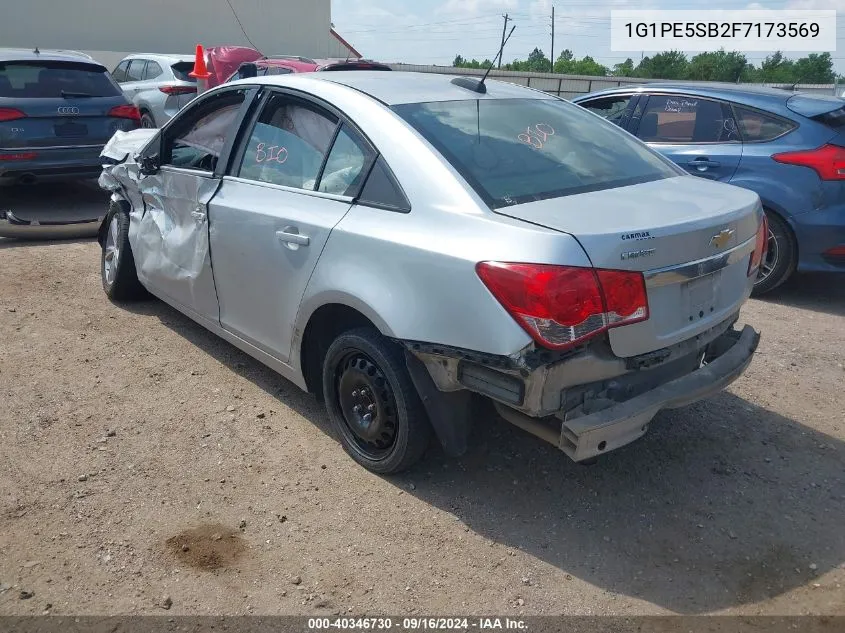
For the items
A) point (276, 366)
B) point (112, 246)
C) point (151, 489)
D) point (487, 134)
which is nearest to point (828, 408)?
point (487, 134)

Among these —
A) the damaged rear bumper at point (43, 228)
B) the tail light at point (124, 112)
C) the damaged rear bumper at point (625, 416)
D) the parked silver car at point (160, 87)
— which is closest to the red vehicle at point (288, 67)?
the parked silver car at point (160, 87)

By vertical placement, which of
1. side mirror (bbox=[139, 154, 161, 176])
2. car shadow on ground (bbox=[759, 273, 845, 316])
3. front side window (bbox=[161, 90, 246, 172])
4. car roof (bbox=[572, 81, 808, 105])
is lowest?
car shadow on ground (bbox=[759, 273, 845, 316])

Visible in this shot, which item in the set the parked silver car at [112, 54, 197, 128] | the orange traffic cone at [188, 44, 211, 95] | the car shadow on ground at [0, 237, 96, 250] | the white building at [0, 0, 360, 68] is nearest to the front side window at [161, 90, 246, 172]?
the car shadow on ground at [0, 237, 96, 250]

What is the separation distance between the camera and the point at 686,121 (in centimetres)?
658

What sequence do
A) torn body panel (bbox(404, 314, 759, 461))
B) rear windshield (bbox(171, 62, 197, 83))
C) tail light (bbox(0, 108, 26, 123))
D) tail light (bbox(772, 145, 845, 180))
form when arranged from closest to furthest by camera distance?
torn body panel (bbox(404, 314, 759, 461)) < tail light (bbox(772, 145, 845, 180)) < tail light (bbox(0, 108, 26, 123)) < rear windshield (bbox(171, 62, 197, 83))

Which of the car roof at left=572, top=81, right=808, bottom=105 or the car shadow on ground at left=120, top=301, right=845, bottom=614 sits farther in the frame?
the car roof at left=572, top=81, right=808, bottom=105

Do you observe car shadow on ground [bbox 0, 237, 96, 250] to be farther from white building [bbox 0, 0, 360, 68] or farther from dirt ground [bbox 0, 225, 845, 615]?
white building [bbox 0, 0, 360, 68]

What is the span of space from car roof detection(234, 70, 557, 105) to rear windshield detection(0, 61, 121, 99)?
4.90 meters

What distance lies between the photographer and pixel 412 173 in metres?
3.14

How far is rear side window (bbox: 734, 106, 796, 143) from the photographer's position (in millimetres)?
6012

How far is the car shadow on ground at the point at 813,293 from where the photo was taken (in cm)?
599

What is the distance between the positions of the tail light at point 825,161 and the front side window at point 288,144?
3.99 m

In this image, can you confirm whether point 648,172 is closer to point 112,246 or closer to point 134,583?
point 134,583

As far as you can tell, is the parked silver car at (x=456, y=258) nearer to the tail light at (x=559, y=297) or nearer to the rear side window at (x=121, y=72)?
the tail light at (x=559, y=297)
